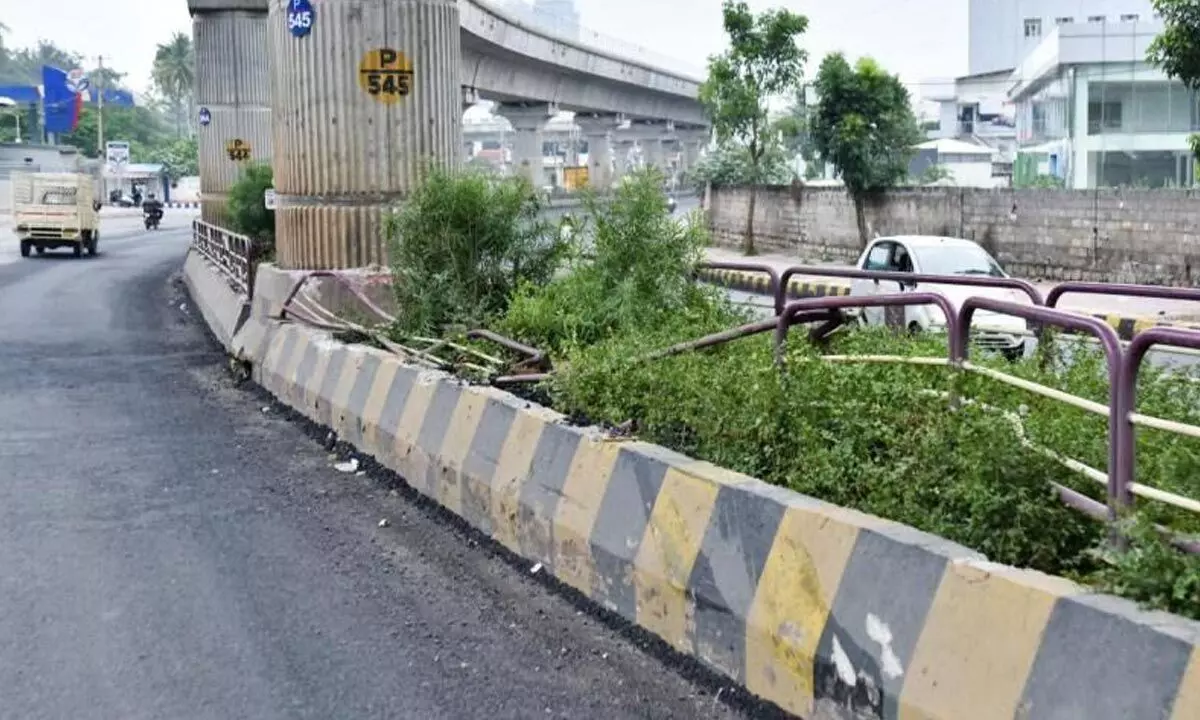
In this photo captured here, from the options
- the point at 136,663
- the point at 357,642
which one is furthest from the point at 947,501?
the point at 136,663

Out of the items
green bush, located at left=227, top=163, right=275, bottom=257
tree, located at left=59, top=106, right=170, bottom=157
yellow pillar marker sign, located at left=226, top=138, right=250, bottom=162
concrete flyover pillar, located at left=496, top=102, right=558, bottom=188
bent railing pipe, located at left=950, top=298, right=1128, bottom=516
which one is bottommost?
bent railing pipe, located at left=950, top=298, right=1128, bottom=516

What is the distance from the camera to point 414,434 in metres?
8.66

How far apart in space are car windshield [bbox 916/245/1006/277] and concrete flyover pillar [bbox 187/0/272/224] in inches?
866

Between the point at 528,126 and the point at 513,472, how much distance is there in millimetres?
53671

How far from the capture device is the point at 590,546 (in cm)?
624

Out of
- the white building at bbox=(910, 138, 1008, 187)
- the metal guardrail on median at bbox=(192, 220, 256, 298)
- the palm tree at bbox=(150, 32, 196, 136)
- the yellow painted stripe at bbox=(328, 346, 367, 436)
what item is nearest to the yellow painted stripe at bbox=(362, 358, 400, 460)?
the yellow painted stripe at bbox=(328, 346, 367, 436)

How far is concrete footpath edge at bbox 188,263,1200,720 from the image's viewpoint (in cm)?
367

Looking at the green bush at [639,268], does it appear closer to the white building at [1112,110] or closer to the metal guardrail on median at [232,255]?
the metal guardrail on median at [232,255]

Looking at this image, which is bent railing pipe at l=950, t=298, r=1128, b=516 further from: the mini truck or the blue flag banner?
the blue flag banner

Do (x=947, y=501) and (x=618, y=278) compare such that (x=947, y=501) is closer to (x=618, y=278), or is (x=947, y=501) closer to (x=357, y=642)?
(x=357, y=642)

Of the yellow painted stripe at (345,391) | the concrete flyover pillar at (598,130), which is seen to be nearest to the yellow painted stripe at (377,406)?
the yellow painted stripe at (345,391)

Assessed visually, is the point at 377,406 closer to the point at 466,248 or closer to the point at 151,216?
the point at 466,248

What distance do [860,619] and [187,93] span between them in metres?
170

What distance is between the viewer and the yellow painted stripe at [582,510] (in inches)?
248
